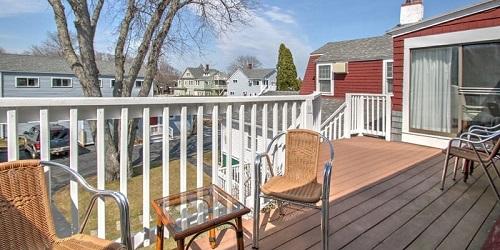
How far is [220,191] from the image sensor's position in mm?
2172

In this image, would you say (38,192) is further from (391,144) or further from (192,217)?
(391,144)

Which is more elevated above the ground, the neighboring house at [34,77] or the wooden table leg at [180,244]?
the neighboring house at [34,77]

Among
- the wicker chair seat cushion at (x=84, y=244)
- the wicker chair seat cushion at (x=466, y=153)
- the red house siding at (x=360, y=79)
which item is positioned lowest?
the wicker chair seat cushion at (x=84, y=244)

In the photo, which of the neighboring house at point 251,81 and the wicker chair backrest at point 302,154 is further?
the neighboring house at point 251,81

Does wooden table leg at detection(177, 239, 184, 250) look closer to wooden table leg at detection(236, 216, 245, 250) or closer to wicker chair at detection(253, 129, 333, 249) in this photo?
wooden table leg at detection(236, 216, 245, 250)

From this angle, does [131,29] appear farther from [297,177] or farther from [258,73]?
[258,73]

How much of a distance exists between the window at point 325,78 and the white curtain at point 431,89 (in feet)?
28.8

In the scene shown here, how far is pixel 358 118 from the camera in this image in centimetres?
719

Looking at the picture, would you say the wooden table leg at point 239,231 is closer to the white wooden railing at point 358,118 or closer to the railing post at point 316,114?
the railing post at point 316,114

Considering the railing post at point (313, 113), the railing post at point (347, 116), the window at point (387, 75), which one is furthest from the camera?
the window at point (387, 75)

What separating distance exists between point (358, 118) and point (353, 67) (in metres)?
7.61

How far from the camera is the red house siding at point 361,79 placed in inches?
516

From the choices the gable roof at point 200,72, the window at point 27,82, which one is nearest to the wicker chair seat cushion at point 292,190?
the window at point 27,82

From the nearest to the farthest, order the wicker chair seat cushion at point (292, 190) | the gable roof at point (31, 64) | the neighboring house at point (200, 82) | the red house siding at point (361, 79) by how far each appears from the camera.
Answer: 1. the wicker chair seat cushion at point (292, 190)
2. the red house siding at point (361, 79)
3. the gable roof at point (31, 64)
4. the neighboring house at point (200, 82)
